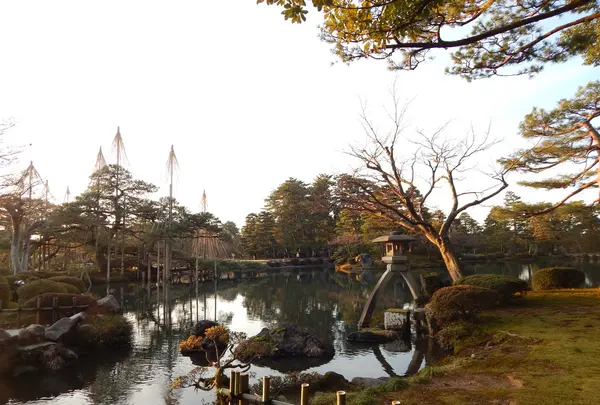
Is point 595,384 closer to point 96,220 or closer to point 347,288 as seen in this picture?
point 347,288

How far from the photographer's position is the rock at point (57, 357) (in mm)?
9664

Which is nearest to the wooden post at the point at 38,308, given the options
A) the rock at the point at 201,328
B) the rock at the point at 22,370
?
the rock at the point at 22,370

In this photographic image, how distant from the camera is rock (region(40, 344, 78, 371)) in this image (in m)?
9.66

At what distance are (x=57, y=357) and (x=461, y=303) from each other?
1082cm

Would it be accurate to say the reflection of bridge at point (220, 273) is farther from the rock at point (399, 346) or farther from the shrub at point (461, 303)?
the shrub at point (461, 303)

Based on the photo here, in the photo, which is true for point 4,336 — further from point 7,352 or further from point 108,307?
point 108,307

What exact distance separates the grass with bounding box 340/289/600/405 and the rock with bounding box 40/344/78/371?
7.56 m

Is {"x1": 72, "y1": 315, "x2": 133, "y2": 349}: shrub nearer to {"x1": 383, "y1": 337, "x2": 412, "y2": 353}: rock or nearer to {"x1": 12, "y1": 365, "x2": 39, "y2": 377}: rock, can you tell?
{"x1": 12, "y1": 365, "x2": 39, "y2": 377}: rock

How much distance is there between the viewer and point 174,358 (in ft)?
35.1

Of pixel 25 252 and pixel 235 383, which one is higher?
pixel 25 252

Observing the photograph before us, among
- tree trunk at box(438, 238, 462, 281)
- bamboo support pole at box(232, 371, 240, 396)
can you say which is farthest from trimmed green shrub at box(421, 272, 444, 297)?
bamboo support pole at box(232, 371, 240, 396)

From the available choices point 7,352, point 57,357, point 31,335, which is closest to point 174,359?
point 57,357

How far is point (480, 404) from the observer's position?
520cm

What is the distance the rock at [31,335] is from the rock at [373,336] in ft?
29.0
